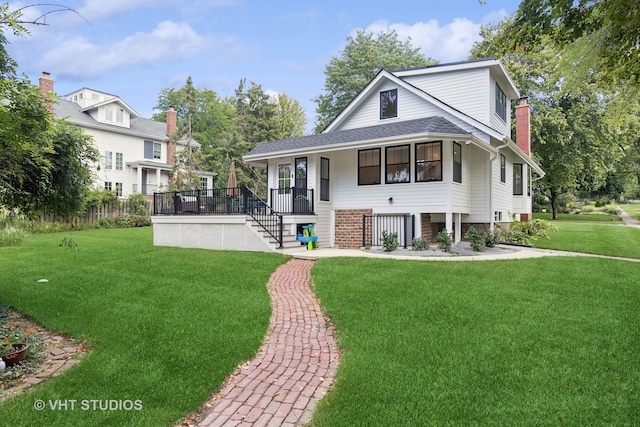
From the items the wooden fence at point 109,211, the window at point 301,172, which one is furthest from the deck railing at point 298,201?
the wooden fence at point 109,211

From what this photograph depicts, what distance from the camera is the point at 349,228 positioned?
1387cm

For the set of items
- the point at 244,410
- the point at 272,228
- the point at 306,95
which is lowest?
the point at 244,410

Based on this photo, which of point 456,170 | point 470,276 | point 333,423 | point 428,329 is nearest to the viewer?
point 333,423

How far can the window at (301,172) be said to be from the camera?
14.1 m

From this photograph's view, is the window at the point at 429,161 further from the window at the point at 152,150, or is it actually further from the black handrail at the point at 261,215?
the window at the point at 152,150

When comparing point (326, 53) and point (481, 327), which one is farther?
point (326, 53)

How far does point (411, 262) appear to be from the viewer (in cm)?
919

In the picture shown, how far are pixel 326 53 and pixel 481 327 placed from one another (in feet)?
117

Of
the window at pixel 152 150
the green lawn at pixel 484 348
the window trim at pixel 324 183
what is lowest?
the green lawn at pixel 484 348

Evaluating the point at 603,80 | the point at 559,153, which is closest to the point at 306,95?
the point at 559,153

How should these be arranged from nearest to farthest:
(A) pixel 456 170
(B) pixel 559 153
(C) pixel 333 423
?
(C) pixel 333 423 < (A) pixel 456 170 < (B) pixel 559 153

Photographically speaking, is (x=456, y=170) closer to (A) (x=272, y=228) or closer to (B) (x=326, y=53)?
(A) (x=272, y=228)

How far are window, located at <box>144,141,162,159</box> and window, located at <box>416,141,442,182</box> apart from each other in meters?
26.4

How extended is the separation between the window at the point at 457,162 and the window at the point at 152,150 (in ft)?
89.3
